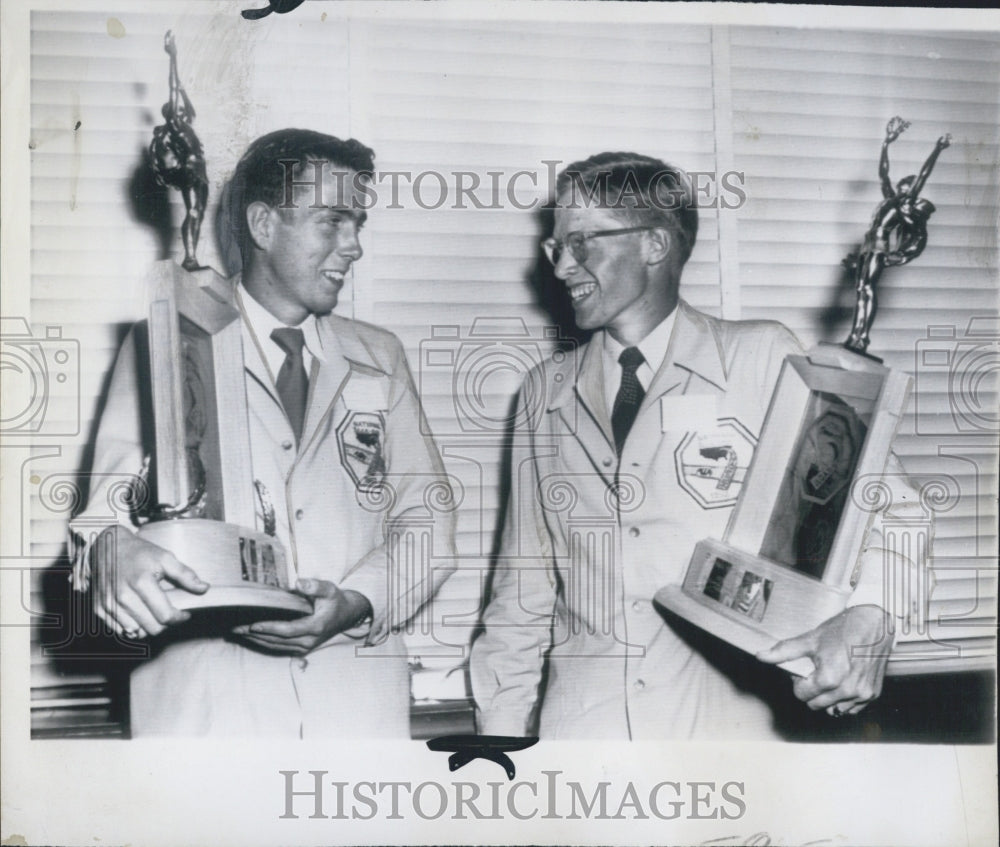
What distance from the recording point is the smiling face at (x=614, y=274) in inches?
85.4

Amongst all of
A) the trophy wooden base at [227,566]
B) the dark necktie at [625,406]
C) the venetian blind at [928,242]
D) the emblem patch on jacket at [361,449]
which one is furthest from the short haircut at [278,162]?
the venetian blind at [928,242]

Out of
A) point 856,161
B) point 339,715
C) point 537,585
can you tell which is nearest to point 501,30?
point 856,161

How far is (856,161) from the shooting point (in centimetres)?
221

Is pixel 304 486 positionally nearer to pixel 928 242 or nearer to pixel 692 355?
pixel 692 355

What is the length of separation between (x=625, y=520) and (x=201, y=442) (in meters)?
0.85

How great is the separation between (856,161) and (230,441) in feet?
4.53

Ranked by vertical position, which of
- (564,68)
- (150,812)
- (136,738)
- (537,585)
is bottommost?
(150,812)

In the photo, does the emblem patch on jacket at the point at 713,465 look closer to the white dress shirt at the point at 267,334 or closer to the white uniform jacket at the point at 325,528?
the white uniform jacket at the point at 325,528

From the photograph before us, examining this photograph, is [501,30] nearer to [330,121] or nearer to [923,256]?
[330,121]

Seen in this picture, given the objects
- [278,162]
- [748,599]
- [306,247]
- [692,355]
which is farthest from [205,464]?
[748,599]

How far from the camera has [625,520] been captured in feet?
7.09

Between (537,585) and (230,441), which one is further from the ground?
(230,441)

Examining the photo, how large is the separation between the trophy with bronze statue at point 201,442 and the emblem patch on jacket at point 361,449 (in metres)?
0.18

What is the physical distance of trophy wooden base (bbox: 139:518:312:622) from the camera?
6.86 feet
